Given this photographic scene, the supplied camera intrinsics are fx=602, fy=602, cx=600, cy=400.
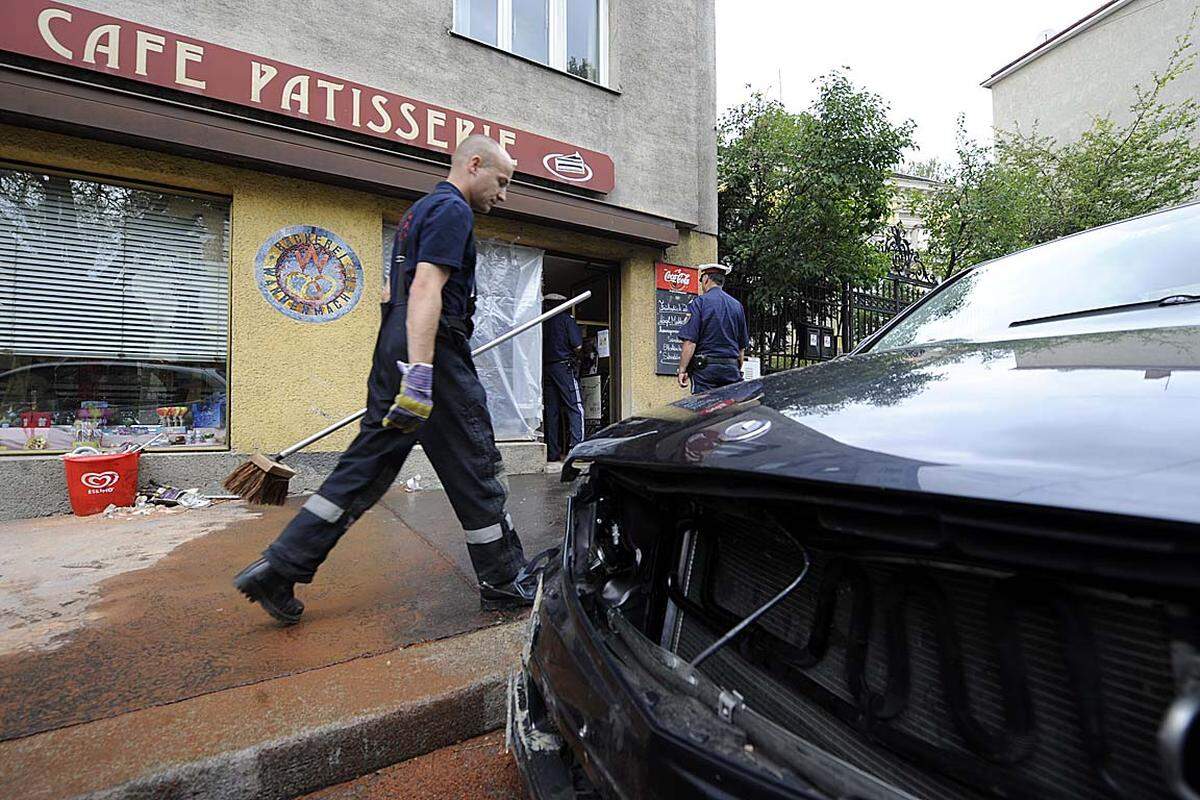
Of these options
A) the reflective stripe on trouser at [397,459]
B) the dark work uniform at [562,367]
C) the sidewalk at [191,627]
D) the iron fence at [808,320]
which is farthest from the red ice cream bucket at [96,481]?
the iron fence at [808,320]

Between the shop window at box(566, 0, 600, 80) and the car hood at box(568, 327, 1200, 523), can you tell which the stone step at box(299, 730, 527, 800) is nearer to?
the car hood at box(568, 327, 1200, 523)

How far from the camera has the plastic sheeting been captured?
5848mm

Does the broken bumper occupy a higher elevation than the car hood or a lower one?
lower

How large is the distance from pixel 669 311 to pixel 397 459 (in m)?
4.97

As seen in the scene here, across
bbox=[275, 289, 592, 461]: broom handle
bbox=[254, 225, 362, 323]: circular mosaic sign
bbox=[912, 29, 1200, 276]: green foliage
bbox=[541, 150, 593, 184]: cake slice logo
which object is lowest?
bbox=[275, 289, 592, 461]: broom handle

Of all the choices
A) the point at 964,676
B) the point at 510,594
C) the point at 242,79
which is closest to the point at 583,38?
the point at 242,79

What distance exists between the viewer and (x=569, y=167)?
599 centimetres

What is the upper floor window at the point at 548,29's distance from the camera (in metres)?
5.85

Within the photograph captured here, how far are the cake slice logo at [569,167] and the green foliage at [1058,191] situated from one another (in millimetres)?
7509

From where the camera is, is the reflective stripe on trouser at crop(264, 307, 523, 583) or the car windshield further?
the reflective stripe on trouser at crop(264, 307, 523, 583)

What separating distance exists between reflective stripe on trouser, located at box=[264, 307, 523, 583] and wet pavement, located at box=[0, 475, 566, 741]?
0.31 meters

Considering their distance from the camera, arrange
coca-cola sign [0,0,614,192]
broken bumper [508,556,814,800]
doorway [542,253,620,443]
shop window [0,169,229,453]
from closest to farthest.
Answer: broken bumper [508,556,814,800], coca-cola sign [0,0,614,192], shop window [0,169,229,453], doorway [542,253,620,443]

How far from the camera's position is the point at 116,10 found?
418 cm

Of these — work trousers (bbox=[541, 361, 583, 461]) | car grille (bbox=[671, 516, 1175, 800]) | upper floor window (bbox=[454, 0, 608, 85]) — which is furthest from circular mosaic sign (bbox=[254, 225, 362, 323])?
car grille (bbox=[671, 516, 1175, 800])
